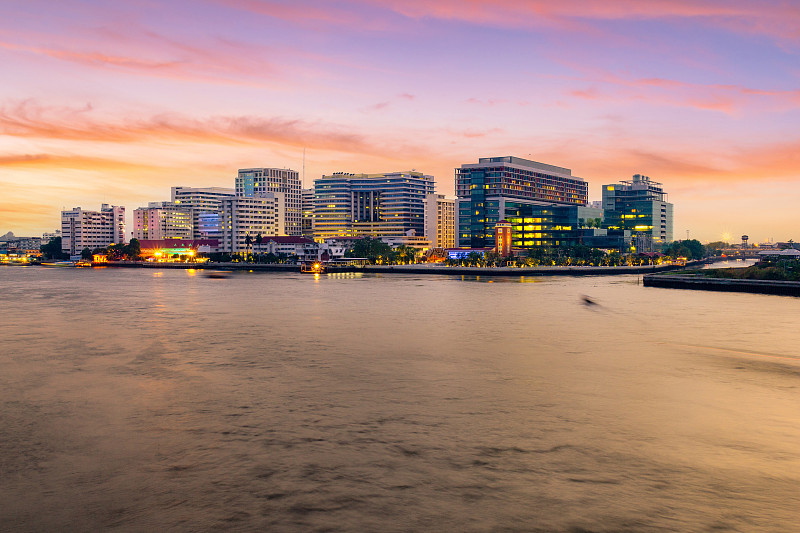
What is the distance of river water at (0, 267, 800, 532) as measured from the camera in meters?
15.1

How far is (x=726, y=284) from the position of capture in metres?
104

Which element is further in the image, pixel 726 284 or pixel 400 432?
pixel 726 284

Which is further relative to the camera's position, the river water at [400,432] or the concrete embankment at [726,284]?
the concrete embankment at [726,284]

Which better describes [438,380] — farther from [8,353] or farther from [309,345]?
[8,353]

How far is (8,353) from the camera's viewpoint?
40062 mm

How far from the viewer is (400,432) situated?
21828mm

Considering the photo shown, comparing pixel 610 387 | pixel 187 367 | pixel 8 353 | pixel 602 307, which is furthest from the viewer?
pixel 602 307

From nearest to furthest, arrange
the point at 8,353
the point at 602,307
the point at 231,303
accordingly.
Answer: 1. the point at 8,353
2. the point at 602,307
3. the point at 231,303

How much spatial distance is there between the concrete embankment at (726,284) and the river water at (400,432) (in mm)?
54768

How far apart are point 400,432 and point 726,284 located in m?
98.9

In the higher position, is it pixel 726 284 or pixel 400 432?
pixel 726 284

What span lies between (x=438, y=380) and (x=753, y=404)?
13.8 metres

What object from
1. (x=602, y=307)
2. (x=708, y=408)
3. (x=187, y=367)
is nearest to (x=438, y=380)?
(x=708, y=408)

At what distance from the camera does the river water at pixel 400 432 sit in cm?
1511
